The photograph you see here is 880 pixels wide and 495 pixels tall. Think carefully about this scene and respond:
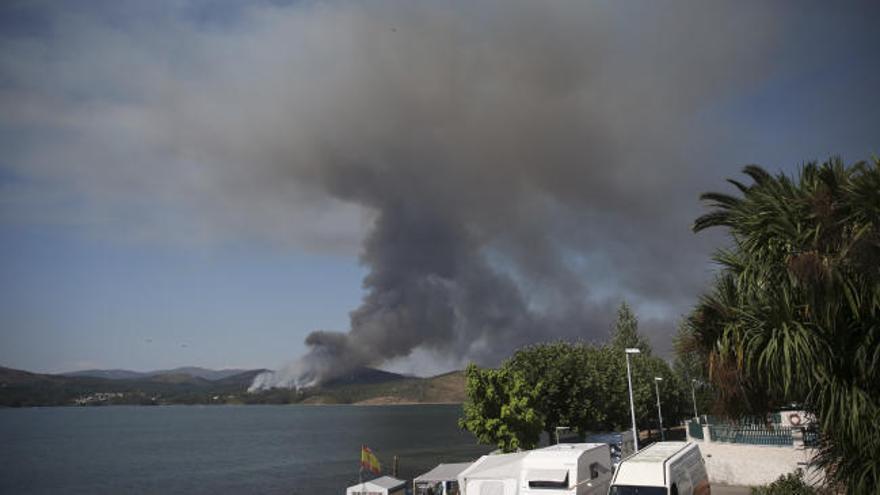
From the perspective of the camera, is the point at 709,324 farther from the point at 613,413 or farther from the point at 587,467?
the point at 613,413

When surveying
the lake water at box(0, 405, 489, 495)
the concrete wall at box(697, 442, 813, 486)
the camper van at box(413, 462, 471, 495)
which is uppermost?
the concrete wall at box(697, 442, 813, 486)

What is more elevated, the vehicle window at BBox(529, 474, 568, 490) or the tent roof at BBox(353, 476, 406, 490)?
the vehicle window at BBox(529, 474, 568, 490)

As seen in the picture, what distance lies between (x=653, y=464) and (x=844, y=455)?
593 centimetres

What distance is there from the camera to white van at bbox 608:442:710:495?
17.3m

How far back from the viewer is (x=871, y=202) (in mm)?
12000

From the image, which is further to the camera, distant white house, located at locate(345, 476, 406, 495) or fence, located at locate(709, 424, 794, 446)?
distant white house, located at locate(345, 476, 406, 495)

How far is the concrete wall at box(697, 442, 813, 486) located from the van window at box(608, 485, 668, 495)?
37.6ft

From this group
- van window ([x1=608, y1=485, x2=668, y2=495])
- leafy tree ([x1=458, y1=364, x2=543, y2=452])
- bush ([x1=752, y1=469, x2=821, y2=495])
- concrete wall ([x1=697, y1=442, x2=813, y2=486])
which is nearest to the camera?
bush ([x1=752, y1=469, x2=821, y2=495])

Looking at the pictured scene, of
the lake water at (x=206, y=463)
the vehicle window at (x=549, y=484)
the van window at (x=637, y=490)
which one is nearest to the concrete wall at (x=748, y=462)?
the van window at (x=637, y=490)

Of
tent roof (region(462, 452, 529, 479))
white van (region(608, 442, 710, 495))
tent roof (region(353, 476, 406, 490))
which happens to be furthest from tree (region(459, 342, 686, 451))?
white van (region(608, 442, 710, 495))

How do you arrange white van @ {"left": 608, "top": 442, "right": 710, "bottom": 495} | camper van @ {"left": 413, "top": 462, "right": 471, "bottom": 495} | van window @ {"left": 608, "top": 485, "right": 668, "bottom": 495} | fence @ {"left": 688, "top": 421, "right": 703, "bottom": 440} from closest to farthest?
van window @ {"left": 608, "top": 485, "right": 668, "bottom": 495} → white van @ {"left": 608, "top": 442, "right": 710, "bottom": 495} → fence @ {"left": 688, "top": 421, "right": 703, "bottom": 440} → camper van @ {"left": 413, "top": 462, "right": 471, "bottom": 495}

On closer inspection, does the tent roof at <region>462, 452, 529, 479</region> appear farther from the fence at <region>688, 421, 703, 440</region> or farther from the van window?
the fence at <region>688, 421, 703, 440</region>

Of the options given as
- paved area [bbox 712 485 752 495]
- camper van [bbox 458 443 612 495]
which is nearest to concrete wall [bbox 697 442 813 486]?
paved area [bbox 712 485 752 495]

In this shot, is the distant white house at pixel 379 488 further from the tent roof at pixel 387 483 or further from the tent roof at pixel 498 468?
the tent roof at pixel 498 468
